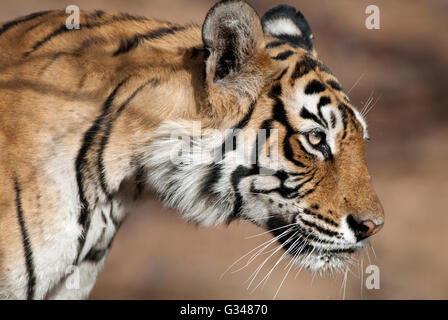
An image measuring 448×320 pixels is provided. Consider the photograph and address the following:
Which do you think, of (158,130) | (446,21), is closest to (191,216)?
(158,130)

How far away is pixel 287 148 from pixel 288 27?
56 cm

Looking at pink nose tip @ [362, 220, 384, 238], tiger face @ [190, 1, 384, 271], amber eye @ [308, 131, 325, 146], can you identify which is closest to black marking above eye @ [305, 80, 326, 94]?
tiger face @ [190, 1, 384, 271]

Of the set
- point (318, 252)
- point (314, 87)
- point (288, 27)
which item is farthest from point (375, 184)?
point (314, 87)

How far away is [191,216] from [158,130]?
1.09ft

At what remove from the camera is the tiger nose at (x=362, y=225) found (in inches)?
68.0

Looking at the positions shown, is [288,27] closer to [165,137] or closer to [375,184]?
[165,137]

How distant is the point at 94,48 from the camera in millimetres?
1745

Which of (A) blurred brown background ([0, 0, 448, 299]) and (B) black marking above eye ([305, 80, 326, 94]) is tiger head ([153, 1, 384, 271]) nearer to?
(B) black marking above eye ([305, 80, 326, 94])

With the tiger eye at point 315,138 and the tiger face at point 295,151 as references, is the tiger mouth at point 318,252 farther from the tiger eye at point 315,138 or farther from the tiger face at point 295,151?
the tiger eye at point 315,138

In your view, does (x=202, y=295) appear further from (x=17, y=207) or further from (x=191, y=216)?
(x=17, y=207)

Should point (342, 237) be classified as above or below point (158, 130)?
below

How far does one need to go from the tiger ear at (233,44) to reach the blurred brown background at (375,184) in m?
2.10

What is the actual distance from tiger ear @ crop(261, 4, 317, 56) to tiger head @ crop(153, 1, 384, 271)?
256mm
